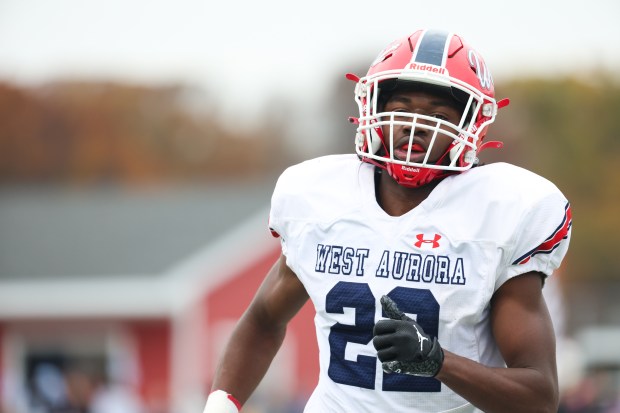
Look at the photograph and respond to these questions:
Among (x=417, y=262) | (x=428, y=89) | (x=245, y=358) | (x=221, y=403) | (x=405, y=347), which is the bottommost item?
(x=221, y=403)

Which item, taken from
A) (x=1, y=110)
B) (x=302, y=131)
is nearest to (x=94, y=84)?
(x=1, y=110)

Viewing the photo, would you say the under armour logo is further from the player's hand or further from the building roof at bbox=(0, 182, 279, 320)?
the building roof at bbox=(0, 182, 279, 320)

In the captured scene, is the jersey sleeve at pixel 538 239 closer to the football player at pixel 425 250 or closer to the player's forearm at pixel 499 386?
the football player at pixel 425 250

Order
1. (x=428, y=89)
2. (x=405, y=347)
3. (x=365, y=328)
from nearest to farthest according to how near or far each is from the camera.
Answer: (x=405, y=347) → (x=365, y=328) → (x=428, y=89)

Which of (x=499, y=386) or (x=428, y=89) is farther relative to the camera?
(x=428, y=89)

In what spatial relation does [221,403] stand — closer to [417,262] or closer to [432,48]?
[417,262]

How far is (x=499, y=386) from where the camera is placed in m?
3.31

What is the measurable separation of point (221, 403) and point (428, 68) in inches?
54.1

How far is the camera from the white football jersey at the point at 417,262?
11.3 ft

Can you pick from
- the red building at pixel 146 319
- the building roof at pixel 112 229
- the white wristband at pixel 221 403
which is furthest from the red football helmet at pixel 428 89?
the building roof at pixel 112 229

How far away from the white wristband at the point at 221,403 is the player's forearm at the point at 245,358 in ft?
0.13

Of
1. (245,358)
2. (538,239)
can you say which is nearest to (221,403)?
(245,358)

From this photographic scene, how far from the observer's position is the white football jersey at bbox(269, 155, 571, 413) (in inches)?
135

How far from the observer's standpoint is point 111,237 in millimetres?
22391
